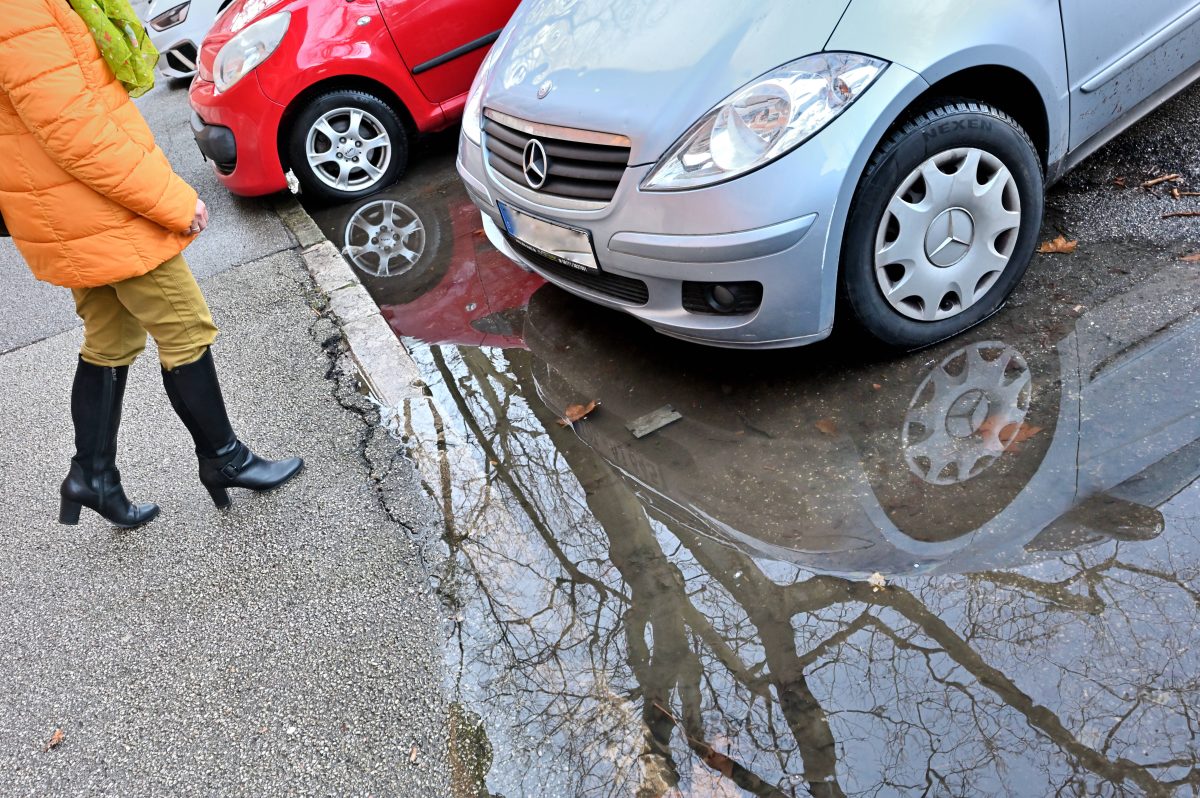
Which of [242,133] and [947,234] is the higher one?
[947,234]

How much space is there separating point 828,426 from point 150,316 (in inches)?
87.5

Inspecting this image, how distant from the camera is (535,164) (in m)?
3.19

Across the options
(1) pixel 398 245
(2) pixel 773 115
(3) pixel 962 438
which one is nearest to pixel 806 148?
(2) pixel 773 115

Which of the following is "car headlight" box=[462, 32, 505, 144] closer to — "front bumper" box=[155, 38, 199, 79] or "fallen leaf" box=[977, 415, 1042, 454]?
"fallen leaf" box=[977, 415, 1042, 454]

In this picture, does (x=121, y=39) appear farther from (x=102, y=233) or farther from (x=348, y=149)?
(x=348, y=149)

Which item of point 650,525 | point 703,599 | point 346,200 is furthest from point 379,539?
point 346,200

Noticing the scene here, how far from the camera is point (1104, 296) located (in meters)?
3.28

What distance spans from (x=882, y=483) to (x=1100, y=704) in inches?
34.5

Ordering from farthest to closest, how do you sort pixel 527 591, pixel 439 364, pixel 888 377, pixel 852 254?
pixel 439 364, pixel 888 377, pixel 852 254, pixel 527 591

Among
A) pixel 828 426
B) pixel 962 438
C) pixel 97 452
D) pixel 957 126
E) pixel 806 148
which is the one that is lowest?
pixel 97 452

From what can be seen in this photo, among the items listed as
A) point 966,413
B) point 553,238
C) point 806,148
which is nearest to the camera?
point 806,148

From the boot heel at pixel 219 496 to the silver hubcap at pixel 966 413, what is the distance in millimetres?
2364

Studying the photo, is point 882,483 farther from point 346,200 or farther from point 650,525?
point 346,200

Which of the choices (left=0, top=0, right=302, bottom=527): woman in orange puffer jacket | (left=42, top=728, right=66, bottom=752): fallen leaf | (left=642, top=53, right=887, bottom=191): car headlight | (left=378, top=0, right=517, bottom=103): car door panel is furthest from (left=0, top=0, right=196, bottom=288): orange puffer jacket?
(left=378, top=0, right=517, bottom=103): car door panel
